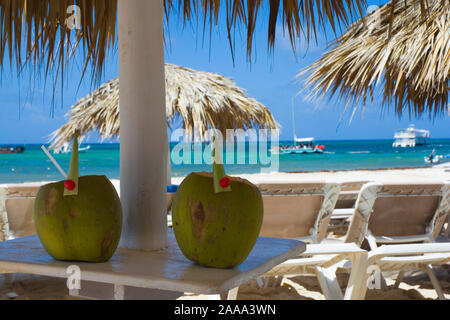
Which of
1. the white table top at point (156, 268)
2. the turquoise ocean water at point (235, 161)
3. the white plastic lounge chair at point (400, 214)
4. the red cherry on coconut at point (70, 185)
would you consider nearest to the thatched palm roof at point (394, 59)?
the white plastic lounge chair at point (400, 214)

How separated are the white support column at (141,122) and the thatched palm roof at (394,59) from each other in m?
2.71

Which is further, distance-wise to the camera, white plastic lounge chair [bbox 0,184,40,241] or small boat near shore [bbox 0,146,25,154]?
small boat near shore [bbox 0,146,25,154]

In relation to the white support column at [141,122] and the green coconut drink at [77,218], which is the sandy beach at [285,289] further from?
the green coconut drink at [77,218]

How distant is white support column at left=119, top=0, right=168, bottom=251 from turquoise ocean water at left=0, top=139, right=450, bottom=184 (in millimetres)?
23349

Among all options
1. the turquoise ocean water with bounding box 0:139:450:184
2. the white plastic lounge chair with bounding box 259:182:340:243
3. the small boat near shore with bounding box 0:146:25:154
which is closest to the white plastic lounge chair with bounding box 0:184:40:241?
the white plastic lounge chair with bounding box 259:182:340:243

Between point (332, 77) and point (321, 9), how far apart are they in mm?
3283

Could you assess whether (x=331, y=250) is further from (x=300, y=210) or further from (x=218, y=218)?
(x=218, y=218)

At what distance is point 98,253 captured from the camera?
0.62 meters

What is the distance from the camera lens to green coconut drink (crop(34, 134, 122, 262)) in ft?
1.98

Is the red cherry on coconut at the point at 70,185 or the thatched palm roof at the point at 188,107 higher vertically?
the thatched palm roof at the point at 188,107

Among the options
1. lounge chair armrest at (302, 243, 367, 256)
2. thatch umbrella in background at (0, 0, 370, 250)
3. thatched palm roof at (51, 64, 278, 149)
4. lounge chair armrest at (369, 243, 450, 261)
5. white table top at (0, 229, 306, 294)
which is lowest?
lounge chair armrest at (369, 243, 450, 261)

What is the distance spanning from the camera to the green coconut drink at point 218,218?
22.5 inches

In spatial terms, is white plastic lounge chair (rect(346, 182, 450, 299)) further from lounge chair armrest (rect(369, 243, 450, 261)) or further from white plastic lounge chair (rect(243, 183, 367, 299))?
lounge chair armrest (rect(369, 243, 450, 261))

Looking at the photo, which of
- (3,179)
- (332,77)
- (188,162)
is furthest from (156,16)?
(188,162)
